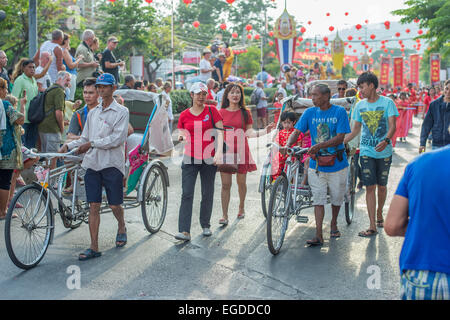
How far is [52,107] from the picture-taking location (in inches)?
335

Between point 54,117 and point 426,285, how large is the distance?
7107 millimetres

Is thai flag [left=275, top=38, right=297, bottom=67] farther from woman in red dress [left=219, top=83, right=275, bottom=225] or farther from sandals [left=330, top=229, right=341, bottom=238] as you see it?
sandals [left=330, top=229, right=341, bottom=238]

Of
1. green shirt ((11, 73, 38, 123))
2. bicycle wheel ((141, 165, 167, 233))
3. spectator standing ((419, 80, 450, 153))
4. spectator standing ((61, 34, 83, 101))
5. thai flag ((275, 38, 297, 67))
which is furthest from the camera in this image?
thai flag ((275, 38, 297, 67))

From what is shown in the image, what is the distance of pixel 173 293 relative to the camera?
468 centimetres

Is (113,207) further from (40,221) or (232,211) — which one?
(232,211)

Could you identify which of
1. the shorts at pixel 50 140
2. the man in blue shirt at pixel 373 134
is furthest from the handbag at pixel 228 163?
the shorts at pixel 50 140

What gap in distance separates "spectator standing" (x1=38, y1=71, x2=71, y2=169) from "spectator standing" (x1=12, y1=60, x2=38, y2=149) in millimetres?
267

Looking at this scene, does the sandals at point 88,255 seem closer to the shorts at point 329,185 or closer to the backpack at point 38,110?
the shorts at point 329,185

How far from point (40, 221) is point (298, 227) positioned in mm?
3381

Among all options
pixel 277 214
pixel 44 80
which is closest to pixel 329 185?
pixel 277 214

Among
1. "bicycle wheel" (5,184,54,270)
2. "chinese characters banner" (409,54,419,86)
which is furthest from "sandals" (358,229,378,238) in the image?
"chinese characters banner" (409,54,419,86)

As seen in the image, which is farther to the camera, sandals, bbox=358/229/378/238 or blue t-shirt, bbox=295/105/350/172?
sandals, bbox=358/229/378/238

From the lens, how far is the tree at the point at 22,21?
17953mm

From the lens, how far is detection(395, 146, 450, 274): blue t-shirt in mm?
2490
